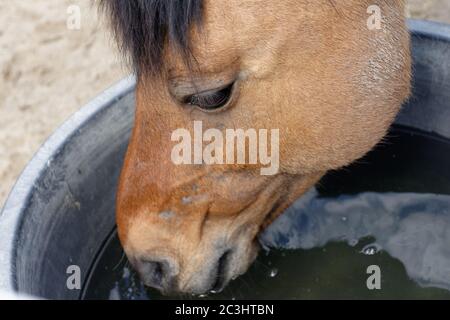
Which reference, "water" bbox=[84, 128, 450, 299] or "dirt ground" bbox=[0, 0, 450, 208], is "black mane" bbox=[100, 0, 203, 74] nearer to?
"water" bbox=[84, 128, 450, 299]

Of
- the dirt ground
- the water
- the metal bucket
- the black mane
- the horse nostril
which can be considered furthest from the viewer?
the dirt ground

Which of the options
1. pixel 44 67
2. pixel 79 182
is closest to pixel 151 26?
pixel 79 182

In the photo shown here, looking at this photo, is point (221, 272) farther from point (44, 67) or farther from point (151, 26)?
point (44, 67)

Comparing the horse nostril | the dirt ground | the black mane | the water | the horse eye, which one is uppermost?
the dirt ground

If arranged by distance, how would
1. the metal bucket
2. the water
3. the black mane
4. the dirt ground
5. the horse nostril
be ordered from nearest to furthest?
the black mane, the metal bucket, the horse nostril, the water, the dirt ground

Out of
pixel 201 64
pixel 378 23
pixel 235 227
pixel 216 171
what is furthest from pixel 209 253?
pixel 378 23

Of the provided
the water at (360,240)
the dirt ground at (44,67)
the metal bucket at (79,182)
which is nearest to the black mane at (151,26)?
the metal bucket at (79,182)

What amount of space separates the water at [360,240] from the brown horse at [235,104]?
0.79 ft

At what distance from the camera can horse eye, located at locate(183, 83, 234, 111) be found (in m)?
1.40

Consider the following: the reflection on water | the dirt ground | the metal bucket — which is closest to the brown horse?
the metal bucket

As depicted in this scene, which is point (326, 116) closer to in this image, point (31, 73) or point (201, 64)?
point (201, 64)

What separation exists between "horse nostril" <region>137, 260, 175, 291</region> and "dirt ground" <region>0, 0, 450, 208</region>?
1100mm

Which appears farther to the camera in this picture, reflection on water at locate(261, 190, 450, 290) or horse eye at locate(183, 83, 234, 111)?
reflection on water at locate(261, 190, 450, 290)

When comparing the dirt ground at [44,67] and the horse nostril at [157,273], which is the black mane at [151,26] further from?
the dirt ground at [44,67]
